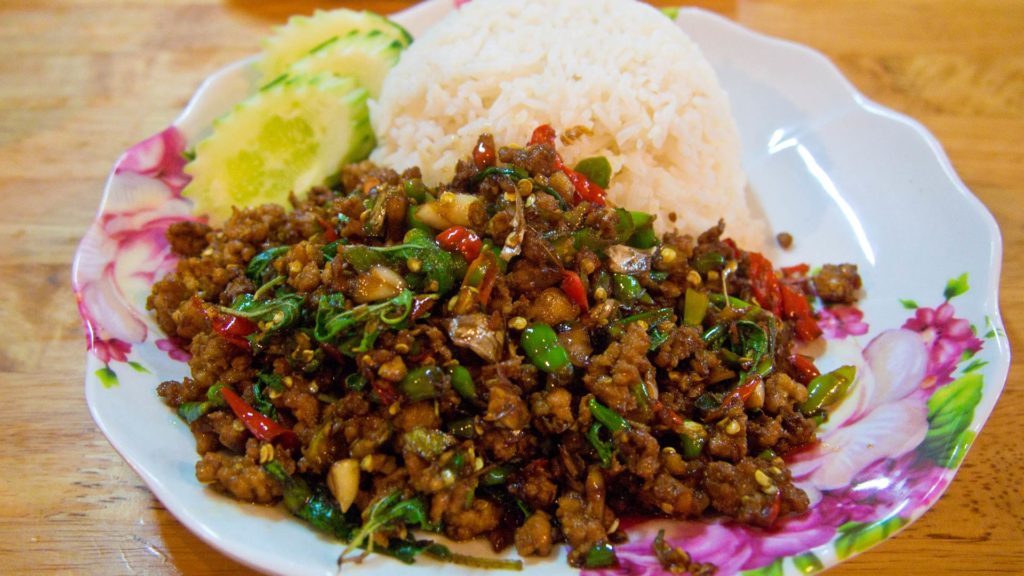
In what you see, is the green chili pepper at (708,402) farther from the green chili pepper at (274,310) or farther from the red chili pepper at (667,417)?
the green chili pepper at (274,310)

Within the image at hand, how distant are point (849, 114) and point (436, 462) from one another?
10.6 ft

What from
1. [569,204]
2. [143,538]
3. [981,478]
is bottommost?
[143,538]

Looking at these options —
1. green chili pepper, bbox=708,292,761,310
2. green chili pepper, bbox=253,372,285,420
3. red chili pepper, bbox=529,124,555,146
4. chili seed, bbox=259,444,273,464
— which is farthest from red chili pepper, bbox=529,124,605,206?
chili seed, bbox=259,444,273,464

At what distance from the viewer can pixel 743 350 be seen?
9.37 ft

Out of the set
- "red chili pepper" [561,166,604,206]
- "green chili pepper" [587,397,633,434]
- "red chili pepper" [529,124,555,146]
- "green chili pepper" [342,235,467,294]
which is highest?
"red chili pepper" [529,124,555,146]

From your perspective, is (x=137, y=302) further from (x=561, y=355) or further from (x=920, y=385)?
(x=920, y=385)

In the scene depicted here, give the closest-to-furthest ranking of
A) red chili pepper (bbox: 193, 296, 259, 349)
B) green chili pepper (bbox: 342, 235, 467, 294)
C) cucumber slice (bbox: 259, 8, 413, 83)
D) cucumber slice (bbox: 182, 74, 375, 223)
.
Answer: green chili pepper (bbox: 342, 235, 467, 294) → red chili pepper (bbox: 193, 296, 259, 349) → cucumber slice (bbox: 182, 74, 375, 223) → cucumber slice (bbox: 259, 8, 413, 83)

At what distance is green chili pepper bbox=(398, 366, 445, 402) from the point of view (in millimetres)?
2318

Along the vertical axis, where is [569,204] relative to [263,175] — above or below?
above

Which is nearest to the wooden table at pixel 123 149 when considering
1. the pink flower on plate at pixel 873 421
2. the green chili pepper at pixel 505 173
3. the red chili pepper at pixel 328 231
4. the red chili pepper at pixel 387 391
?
the pink flower on plate at pixel 873 421

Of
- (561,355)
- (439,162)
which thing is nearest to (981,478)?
(561,355)

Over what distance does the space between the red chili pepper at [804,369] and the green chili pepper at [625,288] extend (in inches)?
30.1

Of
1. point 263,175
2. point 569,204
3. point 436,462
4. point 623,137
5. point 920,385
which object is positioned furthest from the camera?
point 263,175

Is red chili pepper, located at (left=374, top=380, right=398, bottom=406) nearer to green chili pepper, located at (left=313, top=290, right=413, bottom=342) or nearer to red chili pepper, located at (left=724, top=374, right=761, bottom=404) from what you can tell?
green chili pepper, located at (left=313, top=290, right=413, bottom=342)
